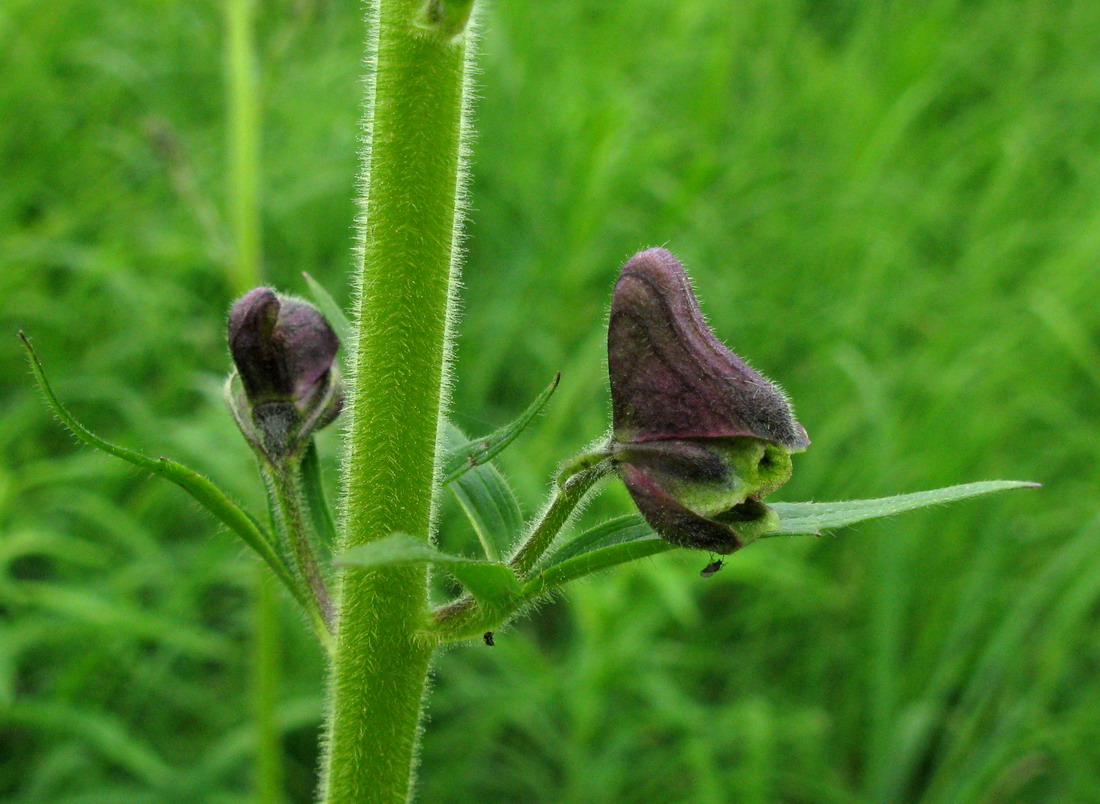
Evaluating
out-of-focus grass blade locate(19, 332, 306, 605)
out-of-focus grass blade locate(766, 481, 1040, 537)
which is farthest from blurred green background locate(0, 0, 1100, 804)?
out-of-focus grass blade locate(766, 481, 1040, 537)

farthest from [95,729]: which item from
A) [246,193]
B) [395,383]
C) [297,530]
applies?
[395,383]

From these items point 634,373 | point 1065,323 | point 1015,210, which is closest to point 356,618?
point 634,373

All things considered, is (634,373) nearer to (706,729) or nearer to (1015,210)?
(706,729)

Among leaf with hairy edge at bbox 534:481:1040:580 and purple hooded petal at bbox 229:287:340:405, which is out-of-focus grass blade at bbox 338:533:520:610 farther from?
purple hooded petal at bbox 229:287:340:405

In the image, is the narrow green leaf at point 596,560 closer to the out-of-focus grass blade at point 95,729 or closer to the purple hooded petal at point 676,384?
the purple hooded petal at point 676,384

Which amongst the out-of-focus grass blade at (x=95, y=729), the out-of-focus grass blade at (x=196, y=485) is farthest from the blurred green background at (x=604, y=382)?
the out-of-focus grass blade at (x=196, y=485)

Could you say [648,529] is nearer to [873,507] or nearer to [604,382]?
[873,507]
